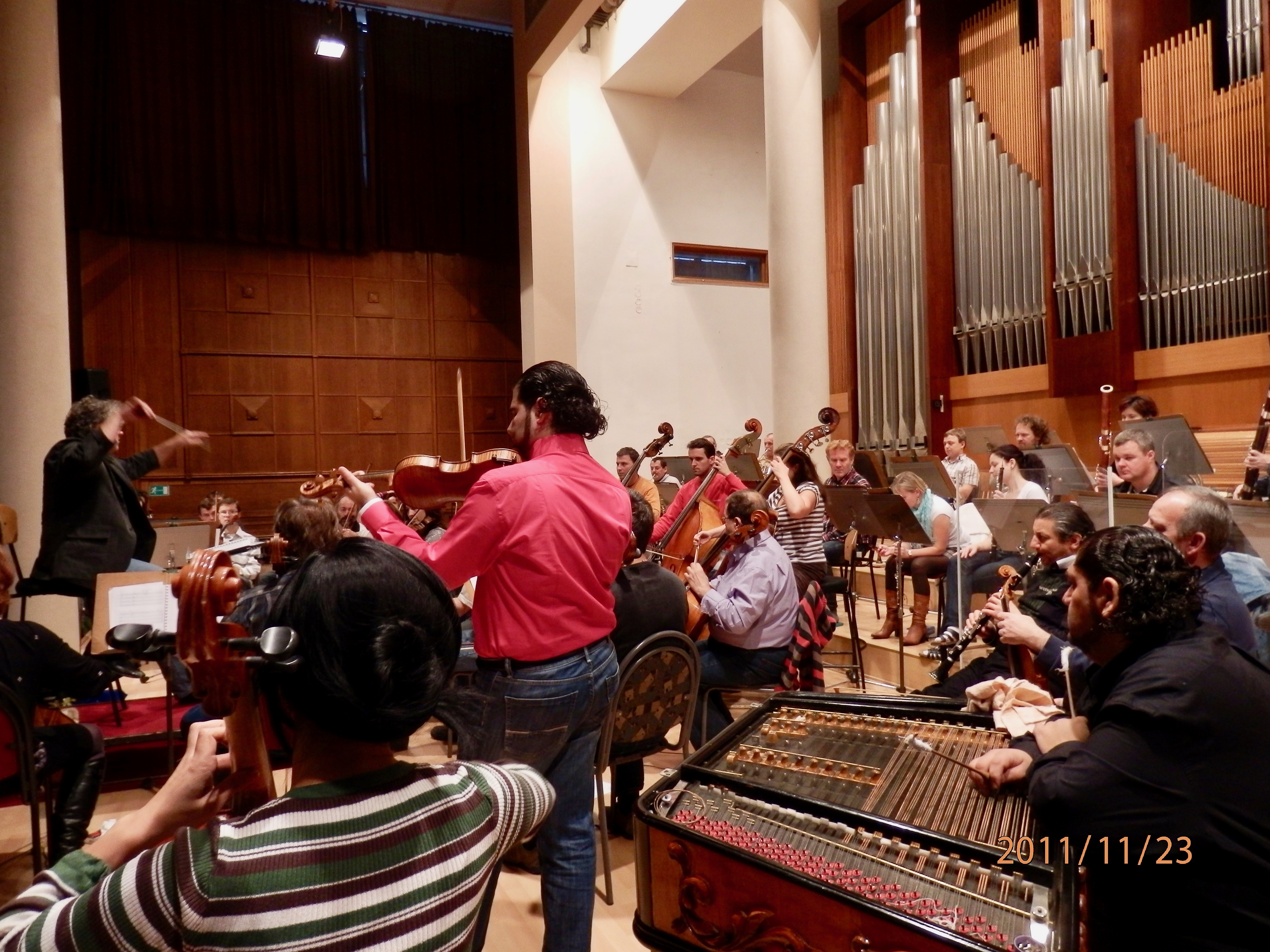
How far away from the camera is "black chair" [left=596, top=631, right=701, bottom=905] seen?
2785mm

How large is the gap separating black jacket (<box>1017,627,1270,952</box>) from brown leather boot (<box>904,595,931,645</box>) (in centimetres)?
376

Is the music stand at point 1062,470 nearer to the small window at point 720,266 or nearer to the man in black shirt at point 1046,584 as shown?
the man in black shirt at point 1046,584

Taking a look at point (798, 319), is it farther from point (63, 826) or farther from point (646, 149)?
point (63, 826)

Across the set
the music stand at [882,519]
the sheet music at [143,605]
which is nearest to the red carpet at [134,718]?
the sheet music at [143,605]

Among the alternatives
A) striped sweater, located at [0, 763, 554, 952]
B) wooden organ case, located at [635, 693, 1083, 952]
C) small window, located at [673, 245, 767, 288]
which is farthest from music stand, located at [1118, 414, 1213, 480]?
small window, located at [673, 245, 767, 288]

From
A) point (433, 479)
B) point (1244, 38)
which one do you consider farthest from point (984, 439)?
point (433, 479)

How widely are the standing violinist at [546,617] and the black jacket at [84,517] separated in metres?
2.88

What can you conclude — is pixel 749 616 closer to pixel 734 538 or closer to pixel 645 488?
Result: pixel 734 538

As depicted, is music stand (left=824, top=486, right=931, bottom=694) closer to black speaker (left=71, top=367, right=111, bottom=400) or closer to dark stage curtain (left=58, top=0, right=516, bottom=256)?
black speaker (left=71, top=367, right=111, bottom=400)

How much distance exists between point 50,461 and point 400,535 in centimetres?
309

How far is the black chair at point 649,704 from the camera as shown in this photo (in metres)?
2.79

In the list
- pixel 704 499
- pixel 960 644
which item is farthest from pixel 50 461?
pixel 960 644

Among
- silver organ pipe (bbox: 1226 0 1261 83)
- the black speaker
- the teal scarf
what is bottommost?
the teal scarf

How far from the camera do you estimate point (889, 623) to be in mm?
5504
